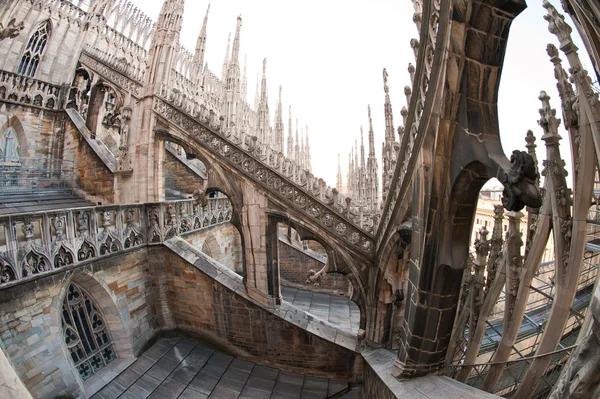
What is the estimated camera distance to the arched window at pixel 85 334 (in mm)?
6082

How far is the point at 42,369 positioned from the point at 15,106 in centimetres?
1082

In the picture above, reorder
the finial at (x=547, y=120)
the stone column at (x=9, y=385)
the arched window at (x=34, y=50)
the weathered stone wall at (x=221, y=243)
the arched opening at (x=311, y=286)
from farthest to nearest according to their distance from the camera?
the arched window at (x=34, y=50), the arched opening at (x=311, y=286), the weathered stone wall at (x=221, y=243), the finial at (x=547, y=120), the stone column at (x=9, y=385)

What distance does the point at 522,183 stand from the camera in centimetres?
248

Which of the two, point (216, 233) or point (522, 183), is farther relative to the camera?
point (216, 233)

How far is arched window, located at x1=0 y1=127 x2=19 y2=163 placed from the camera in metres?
11.1

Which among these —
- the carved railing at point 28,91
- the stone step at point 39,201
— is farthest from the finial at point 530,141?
the carved railing at point 28,91

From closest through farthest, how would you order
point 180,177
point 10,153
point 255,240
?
point 255,240
point 10,153
point 180,177

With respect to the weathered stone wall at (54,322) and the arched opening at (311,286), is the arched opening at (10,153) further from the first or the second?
the arched opening at (311,286)

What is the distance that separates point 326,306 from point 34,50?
58.1ft

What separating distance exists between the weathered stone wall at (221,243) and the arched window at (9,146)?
7651 mm

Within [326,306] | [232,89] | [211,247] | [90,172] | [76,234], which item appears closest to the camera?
[76,234]

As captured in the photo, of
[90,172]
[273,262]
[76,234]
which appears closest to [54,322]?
[76,234]

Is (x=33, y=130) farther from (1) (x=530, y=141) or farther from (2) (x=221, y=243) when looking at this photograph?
(1) (x=530, y=141)

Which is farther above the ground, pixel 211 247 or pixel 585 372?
pixel 585 372
